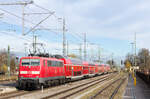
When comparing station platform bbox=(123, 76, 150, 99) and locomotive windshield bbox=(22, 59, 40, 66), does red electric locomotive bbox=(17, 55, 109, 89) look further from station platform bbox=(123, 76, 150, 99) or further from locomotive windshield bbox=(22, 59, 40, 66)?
station platform bbox=(123, 76, 150, 99)

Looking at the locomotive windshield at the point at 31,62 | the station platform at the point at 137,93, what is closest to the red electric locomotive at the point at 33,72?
the locomotive windshield at the point at 31,62

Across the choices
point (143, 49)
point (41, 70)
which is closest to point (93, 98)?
point (41, 70)

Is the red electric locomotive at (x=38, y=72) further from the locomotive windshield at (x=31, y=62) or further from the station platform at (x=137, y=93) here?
the station platform at (x=137, y=93)

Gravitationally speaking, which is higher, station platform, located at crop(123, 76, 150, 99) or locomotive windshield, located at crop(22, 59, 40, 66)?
locomotive windshield, located at crop(22, 59, 40, 66)

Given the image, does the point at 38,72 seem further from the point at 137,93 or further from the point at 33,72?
the point at 137,93

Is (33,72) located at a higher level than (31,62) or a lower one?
lower

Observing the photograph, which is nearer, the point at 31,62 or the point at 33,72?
the point at 33,72

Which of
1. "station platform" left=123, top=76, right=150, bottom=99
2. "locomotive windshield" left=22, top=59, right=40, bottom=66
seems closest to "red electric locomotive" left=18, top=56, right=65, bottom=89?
"locomotive windshield" left=22, top=59, right=40, bottom=66

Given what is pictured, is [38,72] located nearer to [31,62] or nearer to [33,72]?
[33,72]

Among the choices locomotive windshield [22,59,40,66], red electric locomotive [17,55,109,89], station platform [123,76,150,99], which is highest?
locomotive windshield [22,59,40,66]

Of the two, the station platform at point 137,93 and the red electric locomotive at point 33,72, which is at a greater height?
the red electric locomotive at point 33,72

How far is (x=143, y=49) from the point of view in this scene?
10288 cm

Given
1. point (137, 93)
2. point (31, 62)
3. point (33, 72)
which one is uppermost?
point (31, 62)

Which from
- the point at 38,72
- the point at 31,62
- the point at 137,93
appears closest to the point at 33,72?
the point at 38,72
